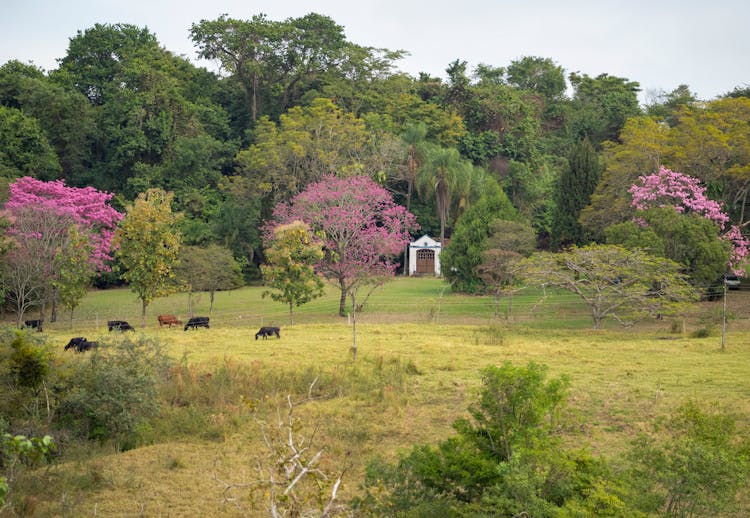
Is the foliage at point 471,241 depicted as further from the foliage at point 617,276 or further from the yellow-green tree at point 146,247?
the yellow-green tree at point 146,247

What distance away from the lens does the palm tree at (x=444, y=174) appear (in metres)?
46.8

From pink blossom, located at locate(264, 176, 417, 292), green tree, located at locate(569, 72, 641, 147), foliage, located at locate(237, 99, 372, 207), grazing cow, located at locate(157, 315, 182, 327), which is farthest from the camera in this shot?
green tree, located at locate(569, 72, 641, 147)

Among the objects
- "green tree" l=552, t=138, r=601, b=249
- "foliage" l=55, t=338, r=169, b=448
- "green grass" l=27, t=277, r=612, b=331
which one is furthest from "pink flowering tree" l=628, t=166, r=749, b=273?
"foliage" l=55, t=338, r=169, b=448

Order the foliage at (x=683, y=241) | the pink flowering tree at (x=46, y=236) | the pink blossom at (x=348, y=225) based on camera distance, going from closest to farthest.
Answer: the pink flowering tree at (x=46, y=236) → the foliage at (x=683, y=241) → the pink blossom at (x=348, y=225)

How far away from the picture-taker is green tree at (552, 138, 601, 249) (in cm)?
4225

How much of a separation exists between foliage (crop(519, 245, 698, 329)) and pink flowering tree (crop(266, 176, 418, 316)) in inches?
331

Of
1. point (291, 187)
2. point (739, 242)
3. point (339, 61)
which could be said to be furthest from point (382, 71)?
point (739, 242)

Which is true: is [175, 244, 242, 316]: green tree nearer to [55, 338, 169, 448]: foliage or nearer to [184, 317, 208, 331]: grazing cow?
[184, 317, 208, 331]: grazing cow

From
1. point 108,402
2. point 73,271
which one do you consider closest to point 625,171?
point 73,271

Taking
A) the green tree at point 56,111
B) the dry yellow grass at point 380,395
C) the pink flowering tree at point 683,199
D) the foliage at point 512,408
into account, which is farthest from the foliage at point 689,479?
the green tree at point 56,111

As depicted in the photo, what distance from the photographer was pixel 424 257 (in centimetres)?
5034

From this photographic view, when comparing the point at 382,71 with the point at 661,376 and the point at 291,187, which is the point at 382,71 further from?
the point at 661,376

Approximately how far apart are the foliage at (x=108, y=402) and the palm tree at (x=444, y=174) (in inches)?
1308

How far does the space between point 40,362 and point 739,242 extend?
97.4 feet
